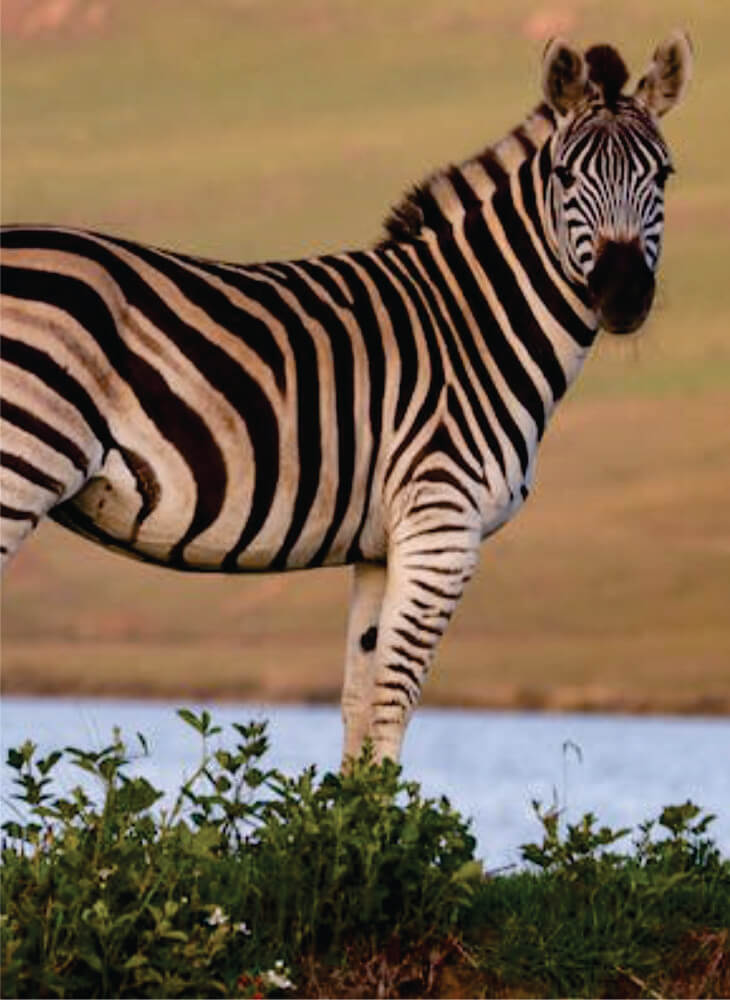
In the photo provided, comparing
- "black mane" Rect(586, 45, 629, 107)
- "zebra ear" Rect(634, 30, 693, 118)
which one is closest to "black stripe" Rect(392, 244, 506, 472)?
"black mane" Rect(586, 45, 629, 107)

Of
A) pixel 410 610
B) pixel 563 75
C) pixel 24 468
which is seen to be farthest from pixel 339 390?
pixel 563 75

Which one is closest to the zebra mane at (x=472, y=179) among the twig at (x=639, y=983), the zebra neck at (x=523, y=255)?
the zebra neck at (x=523, y=255)

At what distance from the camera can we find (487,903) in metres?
9.27

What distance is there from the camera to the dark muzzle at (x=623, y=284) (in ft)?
33.2

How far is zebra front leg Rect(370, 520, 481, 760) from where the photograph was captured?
9.94 meters

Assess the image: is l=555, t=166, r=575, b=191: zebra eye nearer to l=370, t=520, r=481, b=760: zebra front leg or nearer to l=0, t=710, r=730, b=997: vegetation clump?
l=370, t=520, r=481, b=760: zebra front leg

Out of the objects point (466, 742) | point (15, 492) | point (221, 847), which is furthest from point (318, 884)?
point (466, 742)

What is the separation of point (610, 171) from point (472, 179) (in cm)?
93

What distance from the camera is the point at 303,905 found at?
8594 millimetres

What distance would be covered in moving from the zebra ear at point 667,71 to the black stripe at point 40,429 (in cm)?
318

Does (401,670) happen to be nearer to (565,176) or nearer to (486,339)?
(486,339)

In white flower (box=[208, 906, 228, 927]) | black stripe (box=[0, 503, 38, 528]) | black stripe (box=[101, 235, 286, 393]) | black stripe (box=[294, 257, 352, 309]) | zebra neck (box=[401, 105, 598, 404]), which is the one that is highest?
zebra neck (box=[401, 105, 598, 404])

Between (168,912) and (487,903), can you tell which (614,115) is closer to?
(487,903)

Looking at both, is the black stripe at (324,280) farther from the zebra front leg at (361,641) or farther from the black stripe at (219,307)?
the zebra front leg at (361,641)
